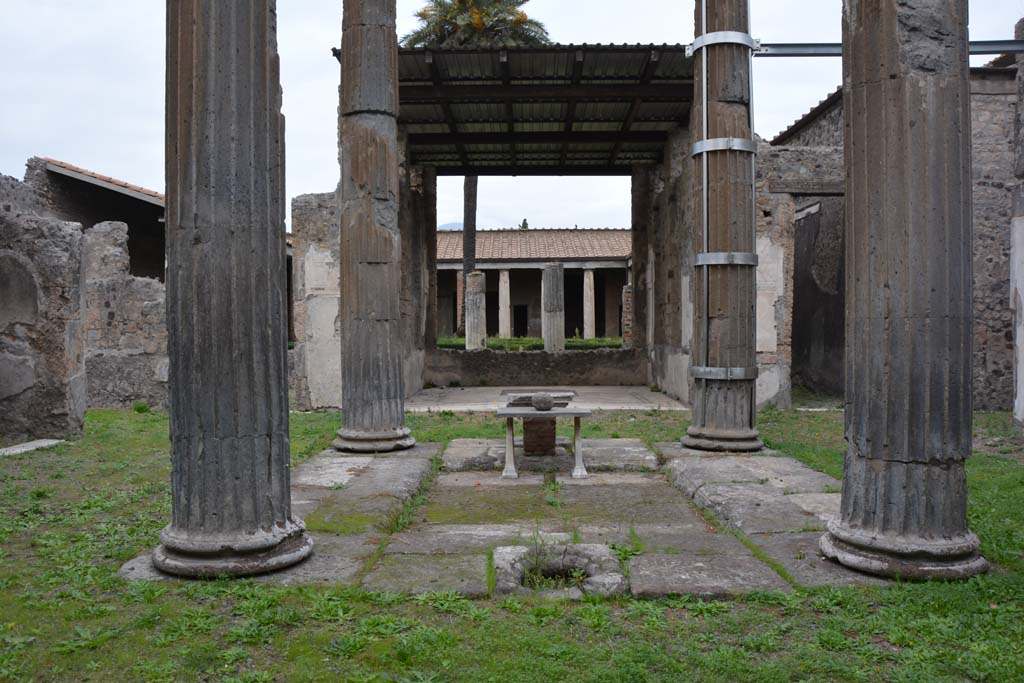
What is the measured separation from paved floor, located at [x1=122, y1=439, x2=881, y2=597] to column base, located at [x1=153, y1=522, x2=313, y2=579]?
0.07m

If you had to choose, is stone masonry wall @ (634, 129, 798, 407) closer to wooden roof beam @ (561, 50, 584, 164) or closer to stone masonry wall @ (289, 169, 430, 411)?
wooden roof beam @ (561, 50, 584, 164)

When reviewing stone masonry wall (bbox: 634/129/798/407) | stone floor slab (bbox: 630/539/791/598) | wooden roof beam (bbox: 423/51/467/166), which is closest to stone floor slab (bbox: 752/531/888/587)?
stone floor slab (bbox: 630/539/791/598)

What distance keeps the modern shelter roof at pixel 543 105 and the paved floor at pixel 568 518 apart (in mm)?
5162

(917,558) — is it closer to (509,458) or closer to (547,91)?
(509,458)

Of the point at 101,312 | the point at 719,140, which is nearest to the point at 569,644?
the point at 719,140

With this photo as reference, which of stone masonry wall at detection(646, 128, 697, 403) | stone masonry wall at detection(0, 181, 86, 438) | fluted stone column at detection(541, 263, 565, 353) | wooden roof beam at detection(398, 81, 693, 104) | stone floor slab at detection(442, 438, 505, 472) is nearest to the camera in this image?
stone floor slab at detection(442, 438, 505, 472)

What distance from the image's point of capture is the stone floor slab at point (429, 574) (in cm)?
333

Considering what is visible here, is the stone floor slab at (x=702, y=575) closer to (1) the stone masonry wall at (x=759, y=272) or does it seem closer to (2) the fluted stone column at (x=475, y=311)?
(1) the stone masonry wall at (x=759, y=272)

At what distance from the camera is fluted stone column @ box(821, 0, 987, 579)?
3451mm

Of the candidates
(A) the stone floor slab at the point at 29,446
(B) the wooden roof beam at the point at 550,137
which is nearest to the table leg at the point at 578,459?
(A) the stone floor slab at the point at 29,446

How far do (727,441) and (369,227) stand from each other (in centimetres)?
366

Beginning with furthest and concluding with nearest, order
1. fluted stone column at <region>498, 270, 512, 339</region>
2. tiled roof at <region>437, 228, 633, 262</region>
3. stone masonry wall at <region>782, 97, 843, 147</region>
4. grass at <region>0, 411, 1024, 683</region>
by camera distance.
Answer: fluted stone column at <region>498, 270, 512, 339</region>
tiled roof at <region>437, 228, 633, 262</region>
stone masonry wall at <region>782, 97, 843, 147</region>
grass at <region>0, 411, 1024, 683</region>

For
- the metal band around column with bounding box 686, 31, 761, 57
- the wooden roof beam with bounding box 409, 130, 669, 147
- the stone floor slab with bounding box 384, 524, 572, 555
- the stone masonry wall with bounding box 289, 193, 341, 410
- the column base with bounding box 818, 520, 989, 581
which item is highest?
the wooden roof beam with bounding box 409, 130, 669, 147

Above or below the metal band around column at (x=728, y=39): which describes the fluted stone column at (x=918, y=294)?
below
